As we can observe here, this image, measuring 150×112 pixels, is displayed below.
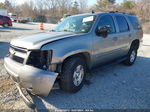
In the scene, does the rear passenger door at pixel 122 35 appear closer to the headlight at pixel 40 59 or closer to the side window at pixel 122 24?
the side window at pixel 122 24

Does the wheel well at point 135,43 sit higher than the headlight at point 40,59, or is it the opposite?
the headlight at point 40,59

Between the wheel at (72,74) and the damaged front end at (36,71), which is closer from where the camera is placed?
the damaged front end at (36,71)

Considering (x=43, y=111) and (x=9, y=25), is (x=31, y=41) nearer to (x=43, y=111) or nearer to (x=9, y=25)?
(x=43, y=111)

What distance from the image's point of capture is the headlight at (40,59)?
3033 mm

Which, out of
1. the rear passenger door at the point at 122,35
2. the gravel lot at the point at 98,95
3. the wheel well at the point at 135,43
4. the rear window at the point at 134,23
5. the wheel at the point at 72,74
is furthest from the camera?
the wheel well at the point at 135,43

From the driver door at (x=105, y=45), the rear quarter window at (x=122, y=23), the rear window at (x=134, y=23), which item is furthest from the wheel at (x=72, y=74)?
the rear window at (x=134, y=23)

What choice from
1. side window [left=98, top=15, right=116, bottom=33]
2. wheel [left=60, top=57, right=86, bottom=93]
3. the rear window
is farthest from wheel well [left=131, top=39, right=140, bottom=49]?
wheel [left=60, top=57, right=86, bottom=93]

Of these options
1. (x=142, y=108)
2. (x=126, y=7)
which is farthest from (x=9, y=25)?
(x=126, y=7)

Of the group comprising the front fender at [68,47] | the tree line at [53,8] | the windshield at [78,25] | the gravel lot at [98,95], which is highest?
the tree line at [53,8]

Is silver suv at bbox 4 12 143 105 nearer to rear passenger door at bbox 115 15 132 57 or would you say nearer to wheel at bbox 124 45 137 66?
rear passenger door at bbox 115 15 132 57

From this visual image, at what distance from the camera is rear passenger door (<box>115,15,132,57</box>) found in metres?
5.13

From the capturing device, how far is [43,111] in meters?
3.10

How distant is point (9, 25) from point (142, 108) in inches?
909

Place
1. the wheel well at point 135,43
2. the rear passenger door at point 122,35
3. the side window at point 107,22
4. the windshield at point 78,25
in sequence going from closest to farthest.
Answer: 1. the windshield at point 78,25
2. the side window at point 107,22
3. the rear passenger door at point 122,35
4. the wheel well at point 135,43
